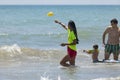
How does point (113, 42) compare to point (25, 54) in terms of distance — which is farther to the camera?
point (25, 54)

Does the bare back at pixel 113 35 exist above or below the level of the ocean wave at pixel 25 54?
above

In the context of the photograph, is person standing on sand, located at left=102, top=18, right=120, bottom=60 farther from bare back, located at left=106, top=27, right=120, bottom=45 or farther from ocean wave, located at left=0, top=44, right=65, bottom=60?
ocean wave, located at left=0, top=44, right=65, bottom=60

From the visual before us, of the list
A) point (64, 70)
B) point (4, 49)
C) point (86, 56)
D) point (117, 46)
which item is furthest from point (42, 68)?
point (4, 49)

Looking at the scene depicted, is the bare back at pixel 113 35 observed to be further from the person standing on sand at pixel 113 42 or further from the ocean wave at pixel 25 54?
the ocean wave at pixel 25 54

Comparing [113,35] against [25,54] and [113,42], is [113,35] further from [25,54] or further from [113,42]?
[25,54]

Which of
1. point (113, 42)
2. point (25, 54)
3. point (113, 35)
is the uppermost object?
point (113, 35)

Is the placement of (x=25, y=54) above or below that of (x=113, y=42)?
below

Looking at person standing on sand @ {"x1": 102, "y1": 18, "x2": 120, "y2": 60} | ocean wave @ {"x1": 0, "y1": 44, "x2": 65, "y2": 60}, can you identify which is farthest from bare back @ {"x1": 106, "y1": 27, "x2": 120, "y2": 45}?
ocean wave @ {"x1": 0, "y1": 44, "x2": 65, "y2": 60}

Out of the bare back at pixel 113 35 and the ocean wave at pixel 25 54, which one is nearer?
the bare back at pixel 113 35

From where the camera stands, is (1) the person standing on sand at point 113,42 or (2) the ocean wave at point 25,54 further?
(2) the ocean wave at point 25,54

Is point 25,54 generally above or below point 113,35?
below

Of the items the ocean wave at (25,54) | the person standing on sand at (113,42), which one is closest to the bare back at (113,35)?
the person standing on sand at (113,42)

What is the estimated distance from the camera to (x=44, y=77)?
1065 centimetres

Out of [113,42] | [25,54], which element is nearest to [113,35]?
[113,42]
